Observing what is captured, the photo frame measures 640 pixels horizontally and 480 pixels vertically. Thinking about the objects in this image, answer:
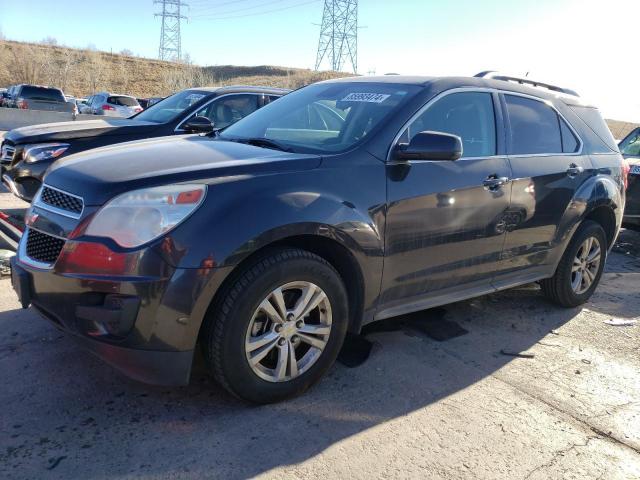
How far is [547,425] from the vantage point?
10.2 feet

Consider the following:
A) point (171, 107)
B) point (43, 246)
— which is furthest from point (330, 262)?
point (171, 107)

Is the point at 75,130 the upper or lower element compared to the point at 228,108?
lower

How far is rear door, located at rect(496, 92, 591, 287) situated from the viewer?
163 inches

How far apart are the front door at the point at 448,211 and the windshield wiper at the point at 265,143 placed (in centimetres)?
67

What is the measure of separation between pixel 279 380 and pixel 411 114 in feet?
6.01

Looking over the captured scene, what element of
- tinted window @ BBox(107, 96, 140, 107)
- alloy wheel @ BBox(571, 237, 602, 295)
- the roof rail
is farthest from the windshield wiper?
tinted window @ BBox(107, 96, 140, 107)

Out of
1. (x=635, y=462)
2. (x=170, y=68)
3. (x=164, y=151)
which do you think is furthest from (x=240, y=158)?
(x=170, y=68)

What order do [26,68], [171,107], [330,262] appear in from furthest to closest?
1. [26,68]
2. [171,107]
3. [330,262]

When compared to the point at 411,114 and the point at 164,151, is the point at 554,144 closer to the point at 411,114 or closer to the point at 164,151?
the point at 411,114

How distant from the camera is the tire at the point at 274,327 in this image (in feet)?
9.02

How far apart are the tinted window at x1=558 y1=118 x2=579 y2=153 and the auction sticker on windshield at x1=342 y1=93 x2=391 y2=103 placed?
73.0 inches

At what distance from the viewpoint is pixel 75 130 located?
640 cm

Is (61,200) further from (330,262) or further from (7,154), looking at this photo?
(7,154)

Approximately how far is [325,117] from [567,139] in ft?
7.25
